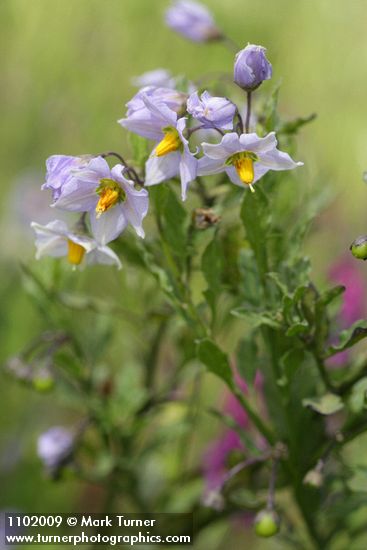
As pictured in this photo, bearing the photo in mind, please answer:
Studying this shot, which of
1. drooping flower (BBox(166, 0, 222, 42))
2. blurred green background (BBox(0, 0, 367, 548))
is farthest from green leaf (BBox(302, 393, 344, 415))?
blurred green background (BBox(0, 0, 367, 548))

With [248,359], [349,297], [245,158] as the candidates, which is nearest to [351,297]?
[349,297]

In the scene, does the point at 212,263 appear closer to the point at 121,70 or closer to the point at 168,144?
the point at 168,144

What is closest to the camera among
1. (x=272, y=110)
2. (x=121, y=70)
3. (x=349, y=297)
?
(x=272, y=110)

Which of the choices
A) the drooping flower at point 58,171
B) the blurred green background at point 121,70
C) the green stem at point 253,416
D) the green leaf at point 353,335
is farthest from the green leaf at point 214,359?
the blurred green background at point 121,70

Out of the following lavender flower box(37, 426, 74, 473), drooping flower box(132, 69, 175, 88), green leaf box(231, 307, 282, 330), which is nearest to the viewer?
green leaf box(231, 307, 282, 330)

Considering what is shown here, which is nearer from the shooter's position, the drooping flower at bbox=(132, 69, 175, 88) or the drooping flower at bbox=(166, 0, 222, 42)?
the drooping flower at bbox=(132, 69, 175, 88)

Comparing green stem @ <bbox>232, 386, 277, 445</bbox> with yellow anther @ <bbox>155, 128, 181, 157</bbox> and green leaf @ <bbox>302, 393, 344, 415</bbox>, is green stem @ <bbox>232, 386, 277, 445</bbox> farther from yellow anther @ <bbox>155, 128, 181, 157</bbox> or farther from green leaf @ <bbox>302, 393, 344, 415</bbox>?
yellow anther @ <bbox>155, 128, 181, 157</bbox>
